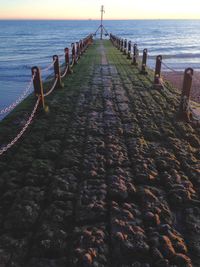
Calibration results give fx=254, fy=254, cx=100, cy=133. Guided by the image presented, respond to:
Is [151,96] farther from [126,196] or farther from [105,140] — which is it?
[126,196]

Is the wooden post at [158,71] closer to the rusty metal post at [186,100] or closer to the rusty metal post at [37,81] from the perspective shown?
the rusty metal post at [186,100]

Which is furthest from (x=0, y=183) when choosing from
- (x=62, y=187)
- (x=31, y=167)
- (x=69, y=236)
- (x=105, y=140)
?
(x=105, y=140)

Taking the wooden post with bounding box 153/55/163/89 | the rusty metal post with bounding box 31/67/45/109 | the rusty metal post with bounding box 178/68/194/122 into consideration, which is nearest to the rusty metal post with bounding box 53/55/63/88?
the rusty metal post with bounding box 31/67/45/109

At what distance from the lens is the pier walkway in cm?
274

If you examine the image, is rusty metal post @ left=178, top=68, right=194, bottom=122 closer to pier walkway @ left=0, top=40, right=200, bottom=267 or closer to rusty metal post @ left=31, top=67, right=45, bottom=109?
pier walkway @ left=0, top=40, right=200, bottom=267

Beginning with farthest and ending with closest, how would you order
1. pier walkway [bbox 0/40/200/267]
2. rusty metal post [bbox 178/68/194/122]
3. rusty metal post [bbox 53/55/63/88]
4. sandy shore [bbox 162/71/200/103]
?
sandy shore [bbox 162/71/200/103] → rusty metal post [bbox 53/55/63/88] → rusty metal post [bbox 178/68/194/122] → pier walkway [bbox 0/40/200/267]

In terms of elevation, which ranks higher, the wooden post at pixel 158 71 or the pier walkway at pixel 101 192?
the wooden post at pixel 158 71

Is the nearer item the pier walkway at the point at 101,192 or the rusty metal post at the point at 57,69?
the pier walkway at the point at 101,192

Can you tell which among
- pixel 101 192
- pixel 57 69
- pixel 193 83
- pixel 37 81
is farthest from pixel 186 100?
pixel 193 83

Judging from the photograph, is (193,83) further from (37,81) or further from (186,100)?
(37,81)

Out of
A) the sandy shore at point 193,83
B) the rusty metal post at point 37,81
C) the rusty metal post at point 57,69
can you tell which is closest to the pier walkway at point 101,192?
the rusty metal post at point 37,81

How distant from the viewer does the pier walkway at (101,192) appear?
2.74 meters

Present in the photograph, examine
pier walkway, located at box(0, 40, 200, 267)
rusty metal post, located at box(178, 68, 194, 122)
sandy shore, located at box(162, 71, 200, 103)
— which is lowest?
sandy shore, located at box(162, 71, 200, 103)

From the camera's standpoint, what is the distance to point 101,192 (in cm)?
369
